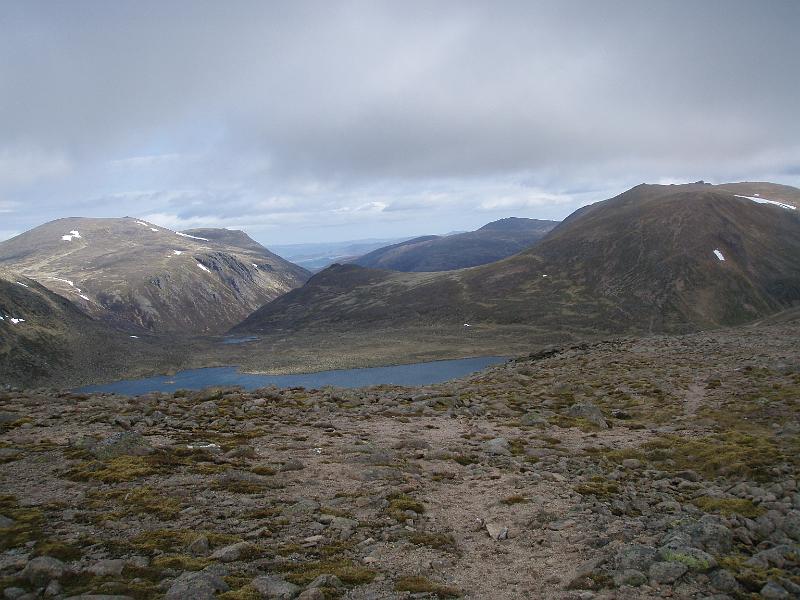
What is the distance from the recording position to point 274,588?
12.2 meters

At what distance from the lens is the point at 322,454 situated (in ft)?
85.9

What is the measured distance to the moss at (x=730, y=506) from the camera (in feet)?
51.9

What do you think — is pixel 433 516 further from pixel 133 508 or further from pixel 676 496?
pixel 133 508

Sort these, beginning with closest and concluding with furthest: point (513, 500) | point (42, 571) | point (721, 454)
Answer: point (42, 571), point (513, 500), point (721, 454)

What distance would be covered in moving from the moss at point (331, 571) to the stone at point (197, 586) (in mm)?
1787

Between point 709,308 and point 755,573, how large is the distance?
220 metres

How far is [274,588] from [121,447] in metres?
15.4

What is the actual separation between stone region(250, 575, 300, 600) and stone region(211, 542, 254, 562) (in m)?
1.56

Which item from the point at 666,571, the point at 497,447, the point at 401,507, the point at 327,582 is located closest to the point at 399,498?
the point at 401,507

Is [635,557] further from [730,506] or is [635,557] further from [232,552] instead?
[232,552]

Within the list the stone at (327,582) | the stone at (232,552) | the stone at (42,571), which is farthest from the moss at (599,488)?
the stone at (42,571)

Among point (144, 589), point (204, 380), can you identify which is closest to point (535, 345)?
point (204, 380)

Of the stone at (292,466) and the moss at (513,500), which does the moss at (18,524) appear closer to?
the stone at (292,466)

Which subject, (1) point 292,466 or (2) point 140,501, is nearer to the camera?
(2) point 140,501
